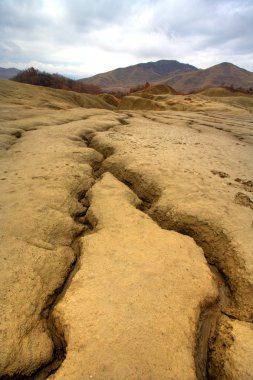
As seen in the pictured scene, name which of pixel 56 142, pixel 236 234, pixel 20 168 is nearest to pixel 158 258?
pixel 236 234

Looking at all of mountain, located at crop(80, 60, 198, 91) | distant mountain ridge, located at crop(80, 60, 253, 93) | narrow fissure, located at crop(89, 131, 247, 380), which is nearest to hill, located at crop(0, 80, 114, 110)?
narrow fissure, located at crop(89, 131, 247, 380)

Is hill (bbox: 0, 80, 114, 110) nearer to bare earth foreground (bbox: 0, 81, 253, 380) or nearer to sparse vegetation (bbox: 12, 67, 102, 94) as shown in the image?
bare earth foreground (bbox: 0, 81, 253, 380)

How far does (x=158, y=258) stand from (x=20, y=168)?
159 cm

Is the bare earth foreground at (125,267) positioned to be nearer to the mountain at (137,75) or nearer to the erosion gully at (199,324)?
the erosion gully at (199,324)

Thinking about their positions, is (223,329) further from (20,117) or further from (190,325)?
(20,117)

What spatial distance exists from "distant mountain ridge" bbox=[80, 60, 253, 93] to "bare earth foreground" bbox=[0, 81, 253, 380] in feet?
102

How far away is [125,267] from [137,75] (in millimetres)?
67859

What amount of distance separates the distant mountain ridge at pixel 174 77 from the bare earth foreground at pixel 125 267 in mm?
31189

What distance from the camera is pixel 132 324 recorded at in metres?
1.05

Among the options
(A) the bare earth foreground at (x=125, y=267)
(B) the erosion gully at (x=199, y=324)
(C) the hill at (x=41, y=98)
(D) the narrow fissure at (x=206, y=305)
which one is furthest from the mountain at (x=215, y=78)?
(B) the erosion gully at (x=199, y=324)

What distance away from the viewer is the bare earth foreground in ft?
3.26

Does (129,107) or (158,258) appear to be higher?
(158,258)

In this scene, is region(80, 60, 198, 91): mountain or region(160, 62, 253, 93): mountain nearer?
region(160, 62, 253, 93): mountain

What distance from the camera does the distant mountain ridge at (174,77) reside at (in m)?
44.2
